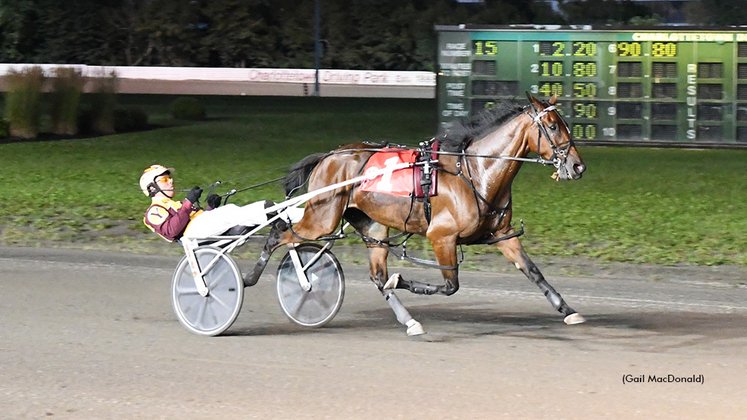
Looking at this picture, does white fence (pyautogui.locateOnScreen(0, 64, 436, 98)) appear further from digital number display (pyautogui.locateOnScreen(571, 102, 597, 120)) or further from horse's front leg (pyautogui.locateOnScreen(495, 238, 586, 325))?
horse's front leg (pyautogui.locateOnScreen(495, 238, 586, 325))

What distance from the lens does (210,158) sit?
61.4ft

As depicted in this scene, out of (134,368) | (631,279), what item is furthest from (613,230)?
(134,368)

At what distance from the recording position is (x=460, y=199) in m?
6.73

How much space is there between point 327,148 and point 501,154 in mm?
14765

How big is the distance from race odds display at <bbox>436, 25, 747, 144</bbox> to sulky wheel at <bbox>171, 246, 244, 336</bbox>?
1307 cm

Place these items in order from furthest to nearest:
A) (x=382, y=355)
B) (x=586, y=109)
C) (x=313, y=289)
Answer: (x=586, y=109) → (x=313, y=289) → (x=382, y=355)

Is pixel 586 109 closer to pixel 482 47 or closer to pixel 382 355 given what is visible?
pixel 482 47

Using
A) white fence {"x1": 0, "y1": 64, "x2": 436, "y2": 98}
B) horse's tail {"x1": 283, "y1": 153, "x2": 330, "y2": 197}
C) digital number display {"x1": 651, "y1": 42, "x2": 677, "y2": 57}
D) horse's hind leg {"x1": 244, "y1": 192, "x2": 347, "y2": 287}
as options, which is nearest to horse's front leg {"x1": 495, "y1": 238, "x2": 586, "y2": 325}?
horse's hind leg {"x1": 244, "y1": 192, "x2": 347, "y2": 287}

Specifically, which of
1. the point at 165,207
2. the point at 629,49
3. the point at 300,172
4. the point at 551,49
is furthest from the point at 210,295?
the point at 629,49

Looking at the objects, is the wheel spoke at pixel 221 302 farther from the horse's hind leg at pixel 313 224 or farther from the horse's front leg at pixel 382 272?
the horse's front leg at pixel 382 272

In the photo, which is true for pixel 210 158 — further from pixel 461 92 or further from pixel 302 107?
pixel 302 107

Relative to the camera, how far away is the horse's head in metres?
6.61

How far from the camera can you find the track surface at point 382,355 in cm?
523

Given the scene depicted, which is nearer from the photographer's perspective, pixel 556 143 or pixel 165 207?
pixel 556 143
